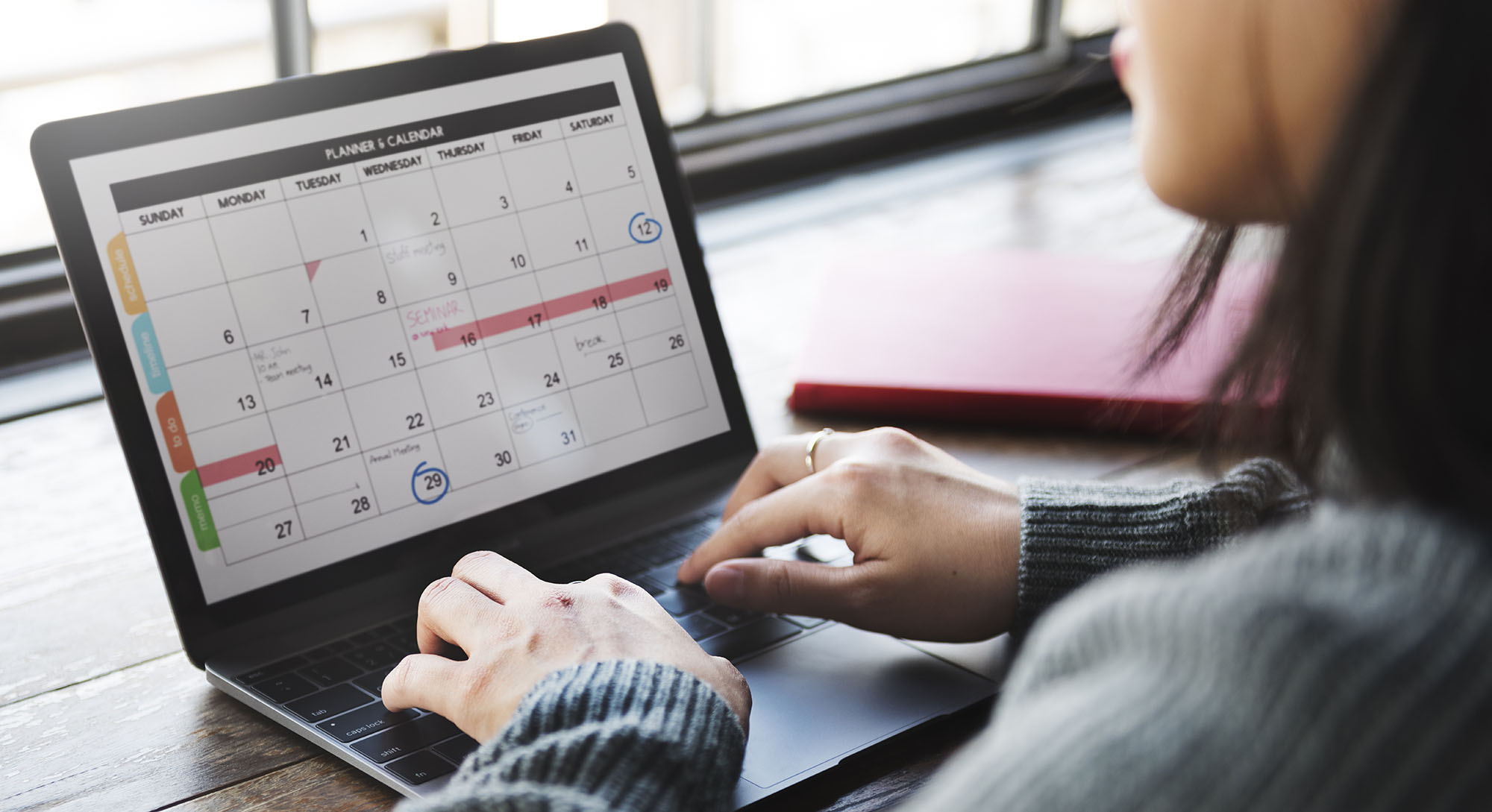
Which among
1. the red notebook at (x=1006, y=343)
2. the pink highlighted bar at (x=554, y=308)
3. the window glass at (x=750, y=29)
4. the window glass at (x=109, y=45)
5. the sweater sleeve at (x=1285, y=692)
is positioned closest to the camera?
the sweater sleeve at (x=1285, y=692)

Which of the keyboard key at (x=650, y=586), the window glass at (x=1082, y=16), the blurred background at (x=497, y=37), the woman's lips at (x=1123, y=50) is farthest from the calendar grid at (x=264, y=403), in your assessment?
the blurred background at (x=497, y=37)

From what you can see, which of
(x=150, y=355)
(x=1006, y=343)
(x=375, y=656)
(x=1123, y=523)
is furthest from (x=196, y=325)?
(x=1006, y=343)

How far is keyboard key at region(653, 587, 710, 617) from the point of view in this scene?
71 centimetres

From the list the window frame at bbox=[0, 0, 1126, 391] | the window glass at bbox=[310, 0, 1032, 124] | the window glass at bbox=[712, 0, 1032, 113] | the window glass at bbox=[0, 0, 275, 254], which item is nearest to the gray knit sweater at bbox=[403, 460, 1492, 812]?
the window frame at bbox=[0, 0, 1126, 391]

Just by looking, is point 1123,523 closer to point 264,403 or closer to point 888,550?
point 888,550

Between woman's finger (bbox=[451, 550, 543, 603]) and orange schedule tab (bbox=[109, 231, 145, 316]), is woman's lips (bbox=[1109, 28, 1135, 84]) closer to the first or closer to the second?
woman's finger (bbox=[451, 550, 543, 603])

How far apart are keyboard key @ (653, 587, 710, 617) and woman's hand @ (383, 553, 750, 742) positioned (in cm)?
7

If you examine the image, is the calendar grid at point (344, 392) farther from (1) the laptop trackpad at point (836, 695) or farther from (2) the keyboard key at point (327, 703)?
(1) the laptop trackpad at point (836, 695)

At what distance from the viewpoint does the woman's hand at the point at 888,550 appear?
2.17 feet

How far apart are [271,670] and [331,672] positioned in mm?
39

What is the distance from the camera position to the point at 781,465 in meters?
0.79

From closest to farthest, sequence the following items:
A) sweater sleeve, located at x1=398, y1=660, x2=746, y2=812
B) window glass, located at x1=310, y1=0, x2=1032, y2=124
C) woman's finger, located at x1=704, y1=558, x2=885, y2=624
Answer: sweater sleeve, located at x1=398, y1=660, x2=746, y2=812 < woman's finger, located at x1=704, y1=558, x2=885, y2=624 < window glass, located at x1=310, y1=0, x2=1032, y2=124

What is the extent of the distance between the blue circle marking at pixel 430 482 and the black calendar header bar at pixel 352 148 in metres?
0.21

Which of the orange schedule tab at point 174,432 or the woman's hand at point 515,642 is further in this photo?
the orange schedule tab at point 174,432
